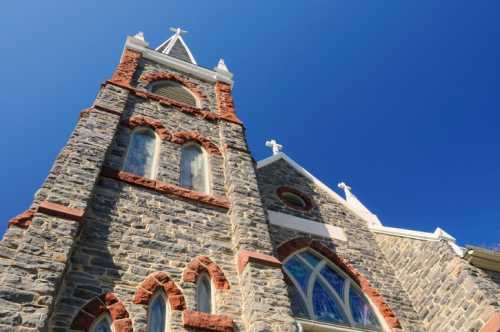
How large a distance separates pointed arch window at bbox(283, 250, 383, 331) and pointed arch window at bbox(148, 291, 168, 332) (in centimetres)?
327

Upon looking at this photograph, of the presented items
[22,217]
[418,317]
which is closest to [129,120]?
[22,217]

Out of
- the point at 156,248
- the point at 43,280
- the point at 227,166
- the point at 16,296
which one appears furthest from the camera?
→ the point at 227,166

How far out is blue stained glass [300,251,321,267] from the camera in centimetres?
1063

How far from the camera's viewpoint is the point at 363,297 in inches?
402

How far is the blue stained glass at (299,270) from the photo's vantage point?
9866mm

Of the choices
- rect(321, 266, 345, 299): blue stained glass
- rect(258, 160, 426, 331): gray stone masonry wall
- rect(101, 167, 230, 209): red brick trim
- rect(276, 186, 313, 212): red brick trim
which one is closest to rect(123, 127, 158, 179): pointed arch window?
rect(101, 167, 230, 209): red brick trim

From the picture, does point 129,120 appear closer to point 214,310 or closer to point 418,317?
point 214,310

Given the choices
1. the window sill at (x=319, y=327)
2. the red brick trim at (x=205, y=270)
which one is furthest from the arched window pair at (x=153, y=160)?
the window sill at (x=319, y=327)

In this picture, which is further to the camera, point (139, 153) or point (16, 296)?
point (139, 153)

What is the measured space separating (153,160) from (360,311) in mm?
6176

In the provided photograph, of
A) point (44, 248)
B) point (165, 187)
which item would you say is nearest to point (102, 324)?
point (44, 248)

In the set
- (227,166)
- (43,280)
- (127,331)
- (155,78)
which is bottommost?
(127,331)

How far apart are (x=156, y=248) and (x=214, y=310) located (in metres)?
1.56

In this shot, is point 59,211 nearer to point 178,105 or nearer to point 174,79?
point 178,105
